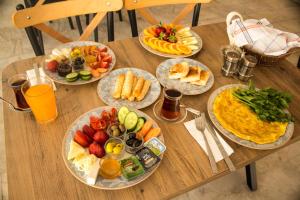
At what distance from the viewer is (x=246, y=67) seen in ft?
3.75

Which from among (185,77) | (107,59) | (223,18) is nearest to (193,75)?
(185,77)

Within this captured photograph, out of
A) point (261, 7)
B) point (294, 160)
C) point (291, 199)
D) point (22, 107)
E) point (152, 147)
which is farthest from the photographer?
point (261, 7)

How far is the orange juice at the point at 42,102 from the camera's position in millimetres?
875

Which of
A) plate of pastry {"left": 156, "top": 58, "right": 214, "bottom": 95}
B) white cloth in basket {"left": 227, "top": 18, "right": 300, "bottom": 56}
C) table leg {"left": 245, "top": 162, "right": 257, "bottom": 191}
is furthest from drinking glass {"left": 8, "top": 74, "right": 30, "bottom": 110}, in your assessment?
table leg {"left": 245, "top": 162, "right": 257, "bottom": 191}

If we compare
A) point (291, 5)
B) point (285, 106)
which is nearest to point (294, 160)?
point (285, 106)

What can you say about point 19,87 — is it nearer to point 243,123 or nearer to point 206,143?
point 206,143

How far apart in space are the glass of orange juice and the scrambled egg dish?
0.63 m

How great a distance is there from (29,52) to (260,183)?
238 cm

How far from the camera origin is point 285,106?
0.99 meters

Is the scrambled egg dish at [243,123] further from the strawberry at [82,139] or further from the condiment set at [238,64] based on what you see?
the strawberry at [82,139]

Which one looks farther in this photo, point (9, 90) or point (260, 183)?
point (260, 183)

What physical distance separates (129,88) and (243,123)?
1.57 feet

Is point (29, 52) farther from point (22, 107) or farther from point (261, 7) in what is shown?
point (261, 7)

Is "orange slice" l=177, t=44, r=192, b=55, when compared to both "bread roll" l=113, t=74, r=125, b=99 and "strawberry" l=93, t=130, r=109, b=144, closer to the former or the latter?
"bread roll" l=113, t=74, r=125, b=99
